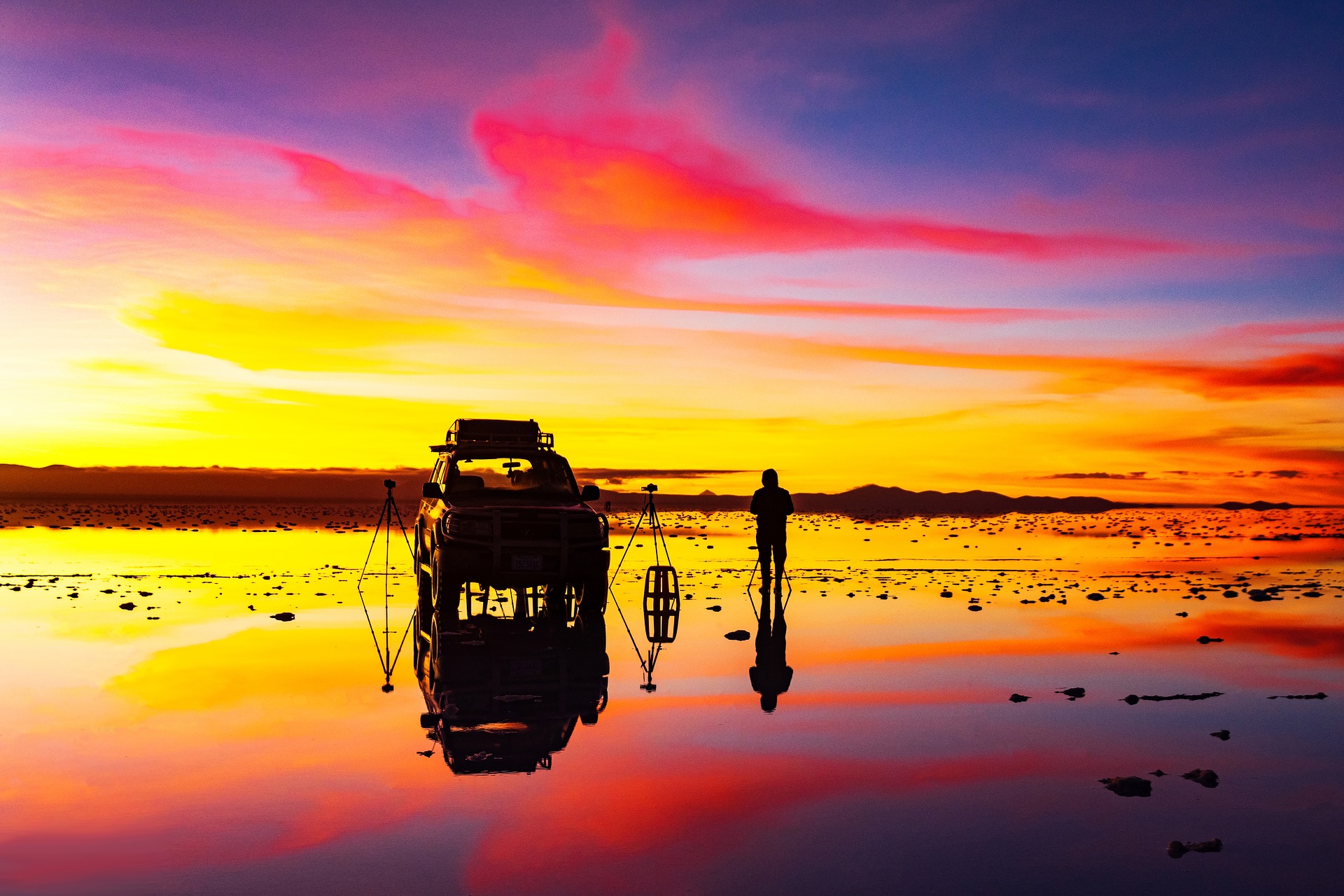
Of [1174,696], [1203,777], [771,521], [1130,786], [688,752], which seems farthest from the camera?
[771,521]

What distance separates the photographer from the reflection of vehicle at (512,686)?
9.98 meters

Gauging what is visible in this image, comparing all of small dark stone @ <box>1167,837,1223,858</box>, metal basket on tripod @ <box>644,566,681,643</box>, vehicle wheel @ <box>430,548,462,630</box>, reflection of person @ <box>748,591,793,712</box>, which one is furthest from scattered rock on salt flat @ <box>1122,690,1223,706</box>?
vehicle wheel @ <box>430,548,462,630</box>

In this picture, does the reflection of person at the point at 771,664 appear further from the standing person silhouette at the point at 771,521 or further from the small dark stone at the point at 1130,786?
the small dark stone at the point at 1130,786

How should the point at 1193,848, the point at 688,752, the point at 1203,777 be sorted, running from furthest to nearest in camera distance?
the point at 688,752 < the point at 1203,777 < the point at 1193,848

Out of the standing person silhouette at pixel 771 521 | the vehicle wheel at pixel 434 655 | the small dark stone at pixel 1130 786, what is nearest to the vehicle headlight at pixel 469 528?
the vehicle wheel at pixel 434 655

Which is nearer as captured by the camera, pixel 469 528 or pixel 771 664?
pixel 771 664

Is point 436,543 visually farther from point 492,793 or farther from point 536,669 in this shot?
point 492,793

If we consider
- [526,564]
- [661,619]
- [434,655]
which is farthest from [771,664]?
[434,655]

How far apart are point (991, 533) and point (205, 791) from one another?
44318mm

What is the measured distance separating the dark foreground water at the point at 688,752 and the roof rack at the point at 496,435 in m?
3.18

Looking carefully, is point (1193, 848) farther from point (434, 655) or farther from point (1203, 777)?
point (434, 655)

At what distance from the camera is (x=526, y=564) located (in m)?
16.2

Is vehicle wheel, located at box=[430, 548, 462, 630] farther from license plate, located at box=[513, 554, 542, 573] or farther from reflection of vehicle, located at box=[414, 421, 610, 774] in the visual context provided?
license plate, located at box=[513, 554, 542, 573]

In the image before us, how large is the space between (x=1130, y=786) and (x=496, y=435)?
41.2 ft
